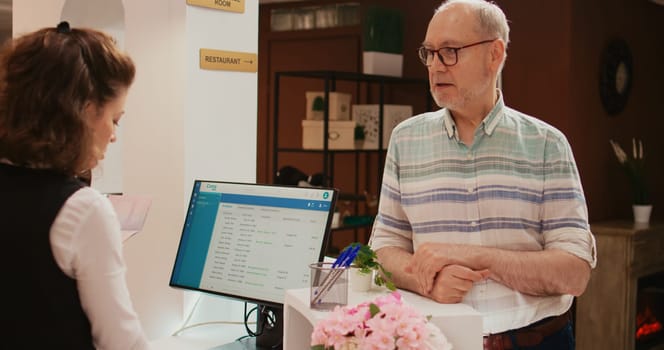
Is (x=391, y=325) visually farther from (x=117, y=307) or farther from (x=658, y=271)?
(x=658, y=271)

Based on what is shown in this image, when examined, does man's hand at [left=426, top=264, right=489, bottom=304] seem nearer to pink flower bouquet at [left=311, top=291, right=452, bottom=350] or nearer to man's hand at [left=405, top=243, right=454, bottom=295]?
man's hand at [left=405, top=243, right=454, bottom=295]

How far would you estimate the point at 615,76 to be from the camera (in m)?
5.52

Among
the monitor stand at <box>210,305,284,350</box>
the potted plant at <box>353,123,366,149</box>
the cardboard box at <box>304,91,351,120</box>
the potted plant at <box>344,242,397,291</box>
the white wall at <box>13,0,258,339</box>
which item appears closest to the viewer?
the potted plant at <box>344,242,397,291</box>

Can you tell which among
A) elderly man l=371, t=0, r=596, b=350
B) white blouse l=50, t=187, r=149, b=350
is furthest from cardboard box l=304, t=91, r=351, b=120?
white blouse l=50, t=187, r=149, b=350

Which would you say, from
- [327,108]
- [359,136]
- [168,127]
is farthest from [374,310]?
[359,136]

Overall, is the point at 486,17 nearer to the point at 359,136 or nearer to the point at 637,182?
the point at 359,136

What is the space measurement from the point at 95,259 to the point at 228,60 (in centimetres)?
144

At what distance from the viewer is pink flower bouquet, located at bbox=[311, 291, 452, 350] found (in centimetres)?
125

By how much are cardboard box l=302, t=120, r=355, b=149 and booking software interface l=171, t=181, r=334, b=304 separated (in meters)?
3.06

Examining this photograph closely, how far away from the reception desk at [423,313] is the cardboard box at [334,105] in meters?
3.55

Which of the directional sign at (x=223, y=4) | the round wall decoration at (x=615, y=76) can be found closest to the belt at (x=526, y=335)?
the directional sign at (x=223, y=4)

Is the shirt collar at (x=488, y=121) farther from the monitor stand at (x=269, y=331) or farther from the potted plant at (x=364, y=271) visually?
the monitor stand at (x=269, y=331)

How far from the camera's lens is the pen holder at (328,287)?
5.29 feet

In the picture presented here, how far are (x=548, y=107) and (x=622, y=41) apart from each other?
85 cm
